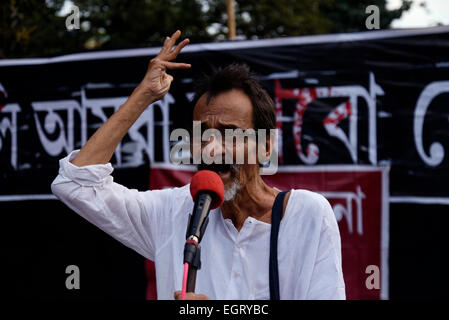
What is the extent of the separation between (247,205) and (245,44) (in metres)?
2.63

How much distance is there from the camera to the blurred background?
4.02 meters

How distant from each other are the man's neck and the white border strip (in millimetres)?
2547

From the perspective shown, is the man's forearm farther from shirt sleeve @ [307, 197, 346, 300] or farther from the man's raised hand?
shirt sleeve @ [307, 197, 346, 300]

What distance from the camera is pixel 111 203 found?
1.97m

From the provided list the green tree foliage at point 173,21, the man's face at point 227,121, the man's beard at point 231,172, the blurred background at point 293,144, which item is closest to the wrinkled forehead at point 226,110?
the man's face at point 227,121

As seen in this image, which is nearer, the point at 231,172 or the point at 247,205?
the point at 231,172

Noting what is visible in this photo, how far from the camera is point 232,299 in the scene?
69.7 inches

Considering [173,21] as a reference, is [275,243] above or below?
below

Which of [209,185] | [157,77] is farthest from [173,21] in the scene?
[209,185]

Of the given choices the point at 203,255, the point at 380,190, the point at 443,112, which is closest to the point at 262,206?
the point at 203,255

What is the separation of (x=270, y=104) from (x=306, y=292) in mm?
766

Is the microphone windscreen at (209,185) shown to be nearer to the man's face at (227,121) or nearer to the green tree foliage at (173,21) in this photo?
the man's face at (227,121)

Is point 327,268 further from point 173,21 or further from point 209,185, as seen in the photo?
point 173,21

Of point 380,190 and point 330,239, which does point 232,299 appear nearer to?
point 330,239
